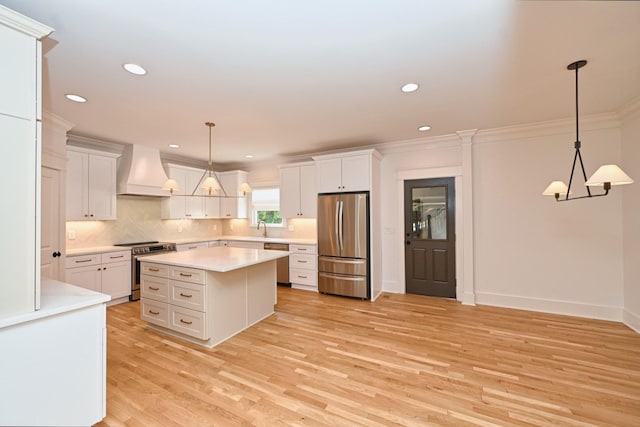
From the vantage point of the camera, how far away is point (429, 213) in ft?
14.7

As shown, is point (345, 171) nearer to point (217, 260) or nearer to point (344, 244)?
point (344, 244)

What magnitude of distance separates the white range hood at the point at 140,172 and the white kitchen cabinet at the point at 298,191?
7.26 ft

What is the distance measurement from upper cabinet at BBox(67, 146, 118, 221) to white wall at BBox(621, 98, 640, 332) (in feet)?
23.1

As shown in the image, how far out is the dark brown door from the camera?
4.33 m

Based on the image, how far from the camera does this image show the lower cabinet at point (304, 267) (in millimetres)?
4871

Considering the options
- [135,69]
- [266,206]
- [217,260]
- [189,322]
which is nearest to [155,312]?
[189,322]

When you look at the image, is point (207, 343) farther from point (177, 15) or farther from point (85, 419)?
point (177, 15)

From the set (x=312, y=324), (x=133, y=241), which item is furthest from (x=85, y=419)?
(x=133, y=241)

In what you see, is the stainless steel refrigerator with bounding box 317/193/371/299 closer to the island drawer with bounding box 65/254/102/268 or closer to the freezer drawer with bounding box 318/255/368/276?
the freezer drawer with bounding box 318/255/368/276

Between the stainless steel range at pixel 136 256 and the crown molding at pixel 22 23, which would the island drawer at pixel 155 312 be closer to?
the stainless steel range at pixel 136 256

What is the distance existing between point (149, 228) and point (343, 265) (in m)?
3.71

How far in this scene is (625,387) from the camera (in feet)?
7.05

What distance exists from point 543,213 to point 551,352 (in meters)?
1.95

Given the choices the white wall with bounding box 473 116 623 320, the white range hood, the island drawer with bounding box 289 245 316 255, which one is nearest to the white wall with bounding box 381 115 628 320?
the white wall with bounding box 473 116 623 320
